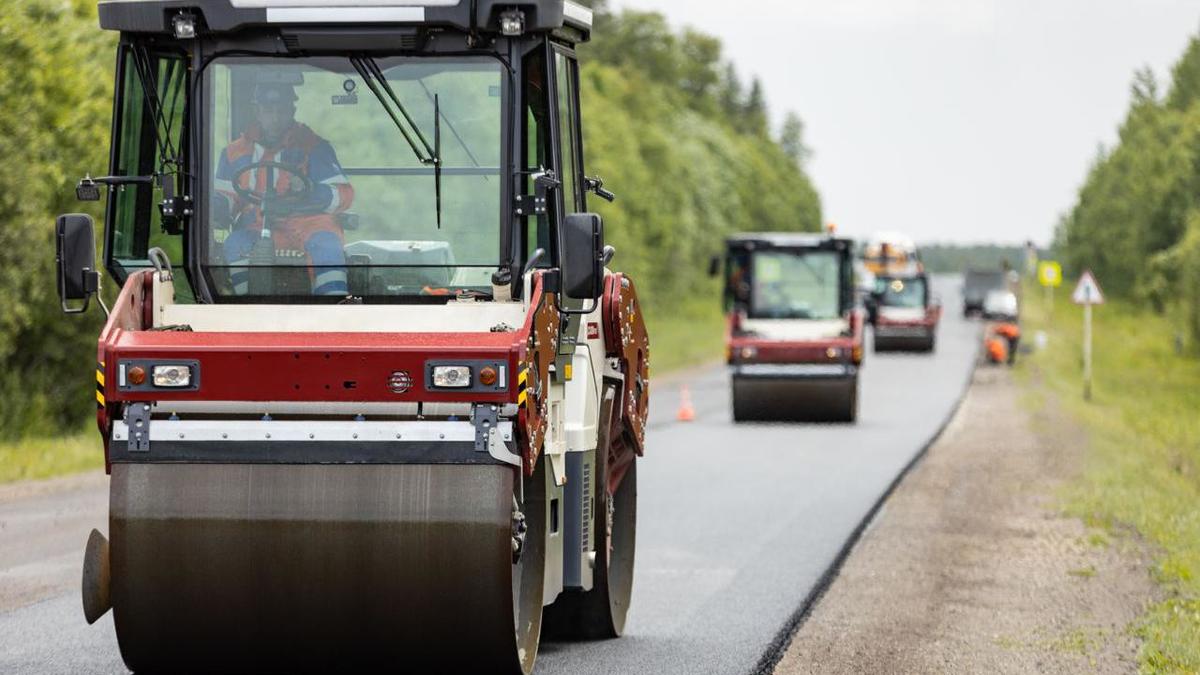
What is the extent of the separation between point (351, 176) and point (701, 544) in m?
6.56

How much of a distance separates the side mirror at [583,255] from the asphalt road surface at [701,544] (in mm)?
2012

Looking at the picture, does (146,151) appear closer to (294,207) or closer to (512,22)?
(294,207)

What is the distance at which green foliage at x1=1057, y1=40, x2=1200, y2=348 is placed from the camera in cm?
5503

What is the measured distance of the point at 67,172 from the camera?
23.8 metres

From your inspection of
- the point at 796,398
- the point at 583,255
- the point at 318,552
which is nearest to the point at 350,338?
the point at 318,552

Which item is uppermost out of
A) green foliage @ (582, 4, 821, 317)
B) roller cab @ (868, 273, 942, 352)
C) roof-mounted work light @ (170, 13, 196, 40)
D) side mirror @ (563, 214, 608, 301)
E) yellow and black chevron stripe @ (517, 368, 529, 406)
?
green foliage @ (582, 4, 821, 317)

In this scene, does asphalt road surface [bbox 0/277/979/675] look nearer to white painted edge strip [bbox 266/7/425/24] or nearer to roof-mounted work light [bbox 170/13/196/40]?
roof-mounted work light [bbox 170/13/196/40]

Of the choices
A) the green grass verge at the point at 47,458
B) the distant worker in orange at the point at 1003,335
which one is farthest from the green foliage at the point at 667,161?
the green grass verge at the point at 47,458

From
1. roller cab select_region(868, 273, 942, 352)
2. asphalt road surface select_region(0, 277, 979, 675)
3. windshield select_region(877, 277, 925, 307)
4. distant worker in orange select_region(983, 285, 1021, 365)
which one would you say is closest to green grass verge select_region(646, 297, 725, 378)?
roller cab select_region(868, 273, 942, 352)

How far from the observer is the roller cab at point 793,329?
1062 inches

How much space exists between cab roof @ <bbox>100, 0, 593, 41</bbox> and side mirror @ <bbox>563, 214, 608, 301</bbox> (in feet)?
3.20

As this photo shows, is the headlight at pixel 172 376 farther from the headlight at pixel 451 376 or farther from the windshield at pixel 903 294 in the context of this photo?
the windshield at pixel 903 294

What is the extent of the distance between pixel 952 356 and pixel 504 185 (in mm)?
46866

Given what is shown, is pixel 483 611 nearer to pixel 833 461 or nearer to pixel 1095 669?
pixel 1095 669
